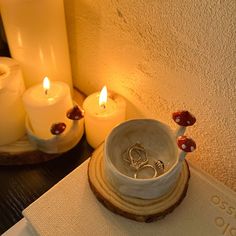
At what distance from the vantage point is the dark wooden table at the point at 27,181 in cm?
49

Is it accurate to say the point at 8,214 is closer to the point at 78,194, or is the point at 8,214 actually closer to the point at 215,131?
the point at 78,194

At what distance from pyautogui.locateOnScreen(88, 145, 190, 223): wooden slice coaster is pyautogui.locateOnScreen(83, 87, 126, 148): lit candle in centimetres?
11

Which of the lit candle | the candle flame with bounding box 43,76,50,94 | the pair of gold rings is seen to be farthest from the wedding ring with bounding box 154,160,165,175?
the candle flame with bounding box 43,76,50,94

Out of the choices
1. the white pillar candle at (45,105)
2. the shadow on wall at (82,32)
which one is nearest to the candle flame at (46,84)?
the white pillar candle at (45,105)

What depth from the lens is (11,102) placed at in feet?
1.71

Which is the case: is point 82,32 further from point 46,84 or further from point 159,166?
point 159,166

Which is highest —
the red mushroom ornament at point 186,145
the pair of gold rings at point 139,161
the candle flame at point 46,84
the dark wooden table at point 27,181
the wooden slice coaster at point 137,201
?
the red mushroom ornament at point 186,145

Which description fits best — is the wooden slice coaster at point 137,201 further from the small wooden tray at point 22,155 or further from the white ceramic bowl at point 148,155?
the small wooden tray at point 22,155

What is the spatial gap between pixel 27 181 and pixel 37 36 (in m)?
0.26

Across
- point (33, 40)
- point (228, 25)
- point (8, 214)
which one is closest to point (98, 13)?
point (33, 40)

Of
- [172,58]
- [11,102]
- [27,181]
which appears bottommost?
[27,181]

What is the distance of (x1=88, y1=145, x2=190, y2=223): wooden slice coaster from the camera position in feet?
1.32

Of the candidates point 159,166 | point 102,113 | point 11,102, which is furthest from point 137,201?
point 11,102

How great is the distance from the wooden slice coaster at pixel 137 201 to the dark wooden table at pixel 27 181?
0.12m
